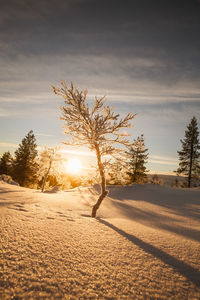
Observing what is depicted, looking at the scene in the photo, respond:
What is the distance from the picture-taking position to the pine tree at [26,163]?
31.3m

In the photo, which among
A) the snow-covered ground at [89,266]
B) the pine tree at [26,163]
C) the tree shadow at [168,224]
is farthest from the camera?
the pine tree at [26,163]

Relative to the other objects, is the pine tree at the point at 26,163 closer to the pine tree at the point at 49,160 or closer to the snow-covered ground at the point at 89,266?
the pine tree at the point at 49,160

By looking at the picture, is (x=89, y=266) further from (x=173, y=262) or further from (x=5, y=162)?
(x=5, y=162)

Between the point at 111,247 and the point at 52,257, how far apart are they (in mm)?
1046

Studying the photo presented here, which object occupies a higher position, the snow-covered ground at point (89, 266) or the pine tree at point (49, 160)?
the pine tree at point (49, 160)

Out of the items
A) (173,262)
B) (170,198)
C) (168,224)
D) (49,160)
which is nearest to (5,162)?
(49,160)

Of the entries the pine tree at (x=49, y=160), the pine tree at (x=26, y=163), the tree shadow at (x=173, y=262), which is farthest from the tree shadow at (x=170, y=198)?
the pine tree at (x=26, y=163)

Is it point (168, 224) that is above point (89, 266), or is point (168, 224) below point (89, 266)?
below

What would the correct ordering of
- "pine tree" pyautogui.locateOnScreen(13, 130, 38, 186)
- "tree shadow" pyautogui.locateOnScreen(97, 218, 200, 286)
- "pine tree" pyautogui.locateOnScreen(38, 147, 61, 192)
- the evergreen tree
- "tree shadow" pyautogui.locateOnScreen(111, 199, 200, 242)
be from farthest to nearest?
the evergreen tree → "pine tree" pyautogui.locateOnScreen(13, 130, 38, 186) → "pine tree" pyautogui.locateOnScreen(38, 147, 61, 192) → "tree shadow" pyautogui.locateOnScreen(111, 199, 200, 242) → "tree shadow" pyautogui.locateOnScreen(97, 218, 200, 286)

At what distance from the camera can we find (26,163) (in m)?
32.4

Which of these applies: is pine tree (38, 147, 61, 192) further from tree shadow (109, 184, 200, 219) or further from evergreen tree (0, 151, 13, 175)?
evergreen tree (0, 151, 13, 175)

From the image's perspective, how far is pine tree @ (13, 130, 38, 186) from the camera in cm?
3131

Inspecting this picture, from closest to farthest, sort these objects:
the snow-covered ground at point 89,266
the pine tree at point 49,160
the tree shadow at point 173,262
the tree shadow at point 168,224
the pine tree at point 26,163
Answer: the snow-covered ground at point 89,266
the tree shadow at point 173,262
the tree shadow at point 168,224
the pine tree at point 49,160
the pine tree at point 26,163

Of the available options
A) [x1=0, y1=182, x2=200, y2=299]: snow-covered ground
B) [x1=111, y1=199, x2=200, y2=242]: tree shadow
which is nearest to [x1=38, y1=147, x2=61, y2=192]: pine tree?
[x1=111, y1=199, x2=200, y2=242]: tree shadow
